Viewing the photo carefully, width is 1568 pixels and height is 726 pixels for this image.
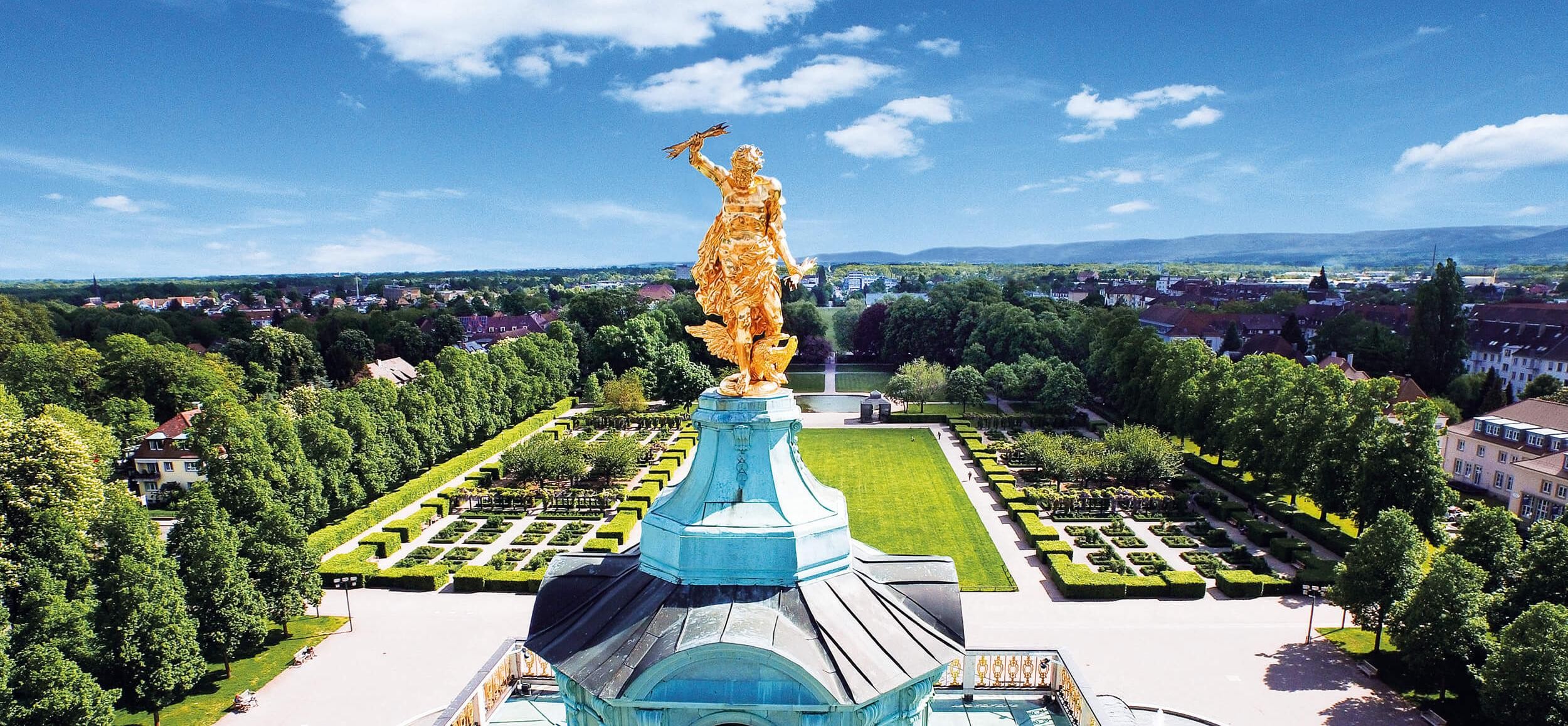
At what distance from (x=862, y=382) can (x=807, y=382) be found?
6473mm

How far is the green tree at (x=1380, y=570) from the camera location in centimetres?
2562

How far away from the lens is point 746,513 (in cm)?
991

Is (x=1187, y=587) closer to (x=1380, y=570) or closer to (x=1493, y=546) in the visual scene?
(x=1380, y=570)

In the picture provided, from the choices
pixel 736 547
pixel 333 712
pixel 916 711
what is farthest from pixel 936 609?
pixel 333 712

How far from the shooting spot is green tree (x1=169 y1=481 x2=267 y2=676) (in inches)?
Answer: 979

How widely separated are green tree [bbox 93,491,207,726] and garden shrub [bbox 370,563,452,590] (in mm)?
9468

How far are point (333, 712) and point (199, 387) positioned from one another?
1777 inches

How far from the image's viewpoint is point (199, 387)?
57562 mm

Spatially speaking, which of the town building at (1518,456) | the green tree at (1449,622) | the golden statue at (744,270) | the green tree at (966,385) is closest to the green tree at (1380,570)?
the green tree at (1449,622)

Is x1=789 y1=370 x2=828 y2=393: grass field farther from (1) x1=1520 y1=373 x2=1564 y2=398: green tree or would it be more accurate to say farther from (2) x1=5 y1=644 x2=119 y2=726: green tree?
(2) x1=5 y1=644 x2=119 y2=726: green tree

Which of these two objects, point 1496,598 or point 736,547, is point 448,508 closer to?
→ point 736,547

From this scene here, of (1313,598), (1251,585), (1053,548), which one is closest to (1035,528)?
(1053,548)

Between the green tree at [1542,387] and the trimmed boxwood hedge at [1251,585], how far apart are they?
132 feet

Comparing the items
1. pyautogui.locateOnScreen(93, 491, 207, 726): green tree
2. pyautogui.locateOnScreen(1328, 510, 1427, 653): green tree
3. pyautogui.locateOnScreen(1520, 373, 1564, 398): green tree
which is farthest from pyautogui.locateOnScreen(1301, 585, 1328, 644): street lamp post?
pyautogui.locateOnScreen(1520, 373, 1564, 398): green tree
